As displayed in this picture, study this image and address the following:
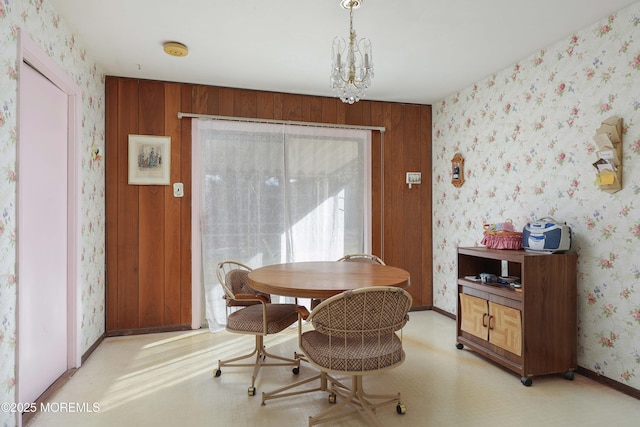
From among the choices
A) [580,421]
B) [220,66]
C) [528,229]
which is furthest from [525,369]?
[220,66]

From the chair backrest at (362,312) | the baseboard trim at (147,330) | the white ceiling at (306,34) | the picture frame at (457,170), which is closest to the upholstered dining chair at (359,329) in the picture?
the chair backrest at (362,312)

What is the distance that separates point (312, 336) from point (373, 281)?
1.58 ft

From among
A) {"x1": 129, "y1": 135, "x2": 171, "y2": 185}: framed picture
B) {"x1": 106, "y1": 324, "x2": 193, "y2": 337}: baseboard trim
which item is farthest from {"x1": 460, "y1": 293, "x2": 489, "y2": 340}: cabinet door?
{"x1": 129, "y1": 135, "x2": 171, "y2": 185}: framed picture

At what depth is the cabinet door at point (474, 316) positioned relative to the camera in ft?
9.78

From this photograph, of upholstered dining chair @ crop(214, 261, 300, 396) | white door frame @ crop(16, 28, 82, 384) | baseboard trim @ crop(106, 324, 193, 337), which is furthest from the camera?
baseboard trim @ crop(106, 324, 193, 337)

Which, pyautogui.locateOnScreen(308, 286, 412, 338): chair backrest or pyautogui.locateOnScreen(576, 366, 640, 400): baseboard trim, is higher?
pyautogui.locateOnScreen(308, 286, 412, 338): chair backrest

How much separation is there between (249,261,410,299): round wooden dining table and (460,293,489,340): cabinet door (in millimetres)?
919

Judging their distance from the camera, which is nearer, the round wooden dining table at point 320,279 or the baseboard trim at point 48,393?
the round wooden dining table at point 320,279

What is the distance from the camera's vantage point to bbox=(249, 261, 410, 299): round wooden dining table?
1.99 m

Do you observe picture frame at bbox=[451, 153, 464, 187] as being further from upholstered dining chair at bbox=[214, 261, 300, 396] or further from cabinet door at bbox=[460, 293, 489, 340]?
upholstered dining chair at bbox=[214, 261, 300, 396]

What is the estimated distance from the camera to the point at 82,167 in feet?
9.59

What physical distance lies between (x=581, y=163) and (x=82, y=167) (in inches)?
151

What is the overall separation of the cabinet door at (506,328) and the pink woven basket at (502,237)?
19.3 inches

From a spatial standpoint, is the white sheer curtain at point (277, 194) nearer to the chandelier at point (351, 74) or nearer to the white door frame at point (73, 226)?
the white door frame at point (73, 226)
